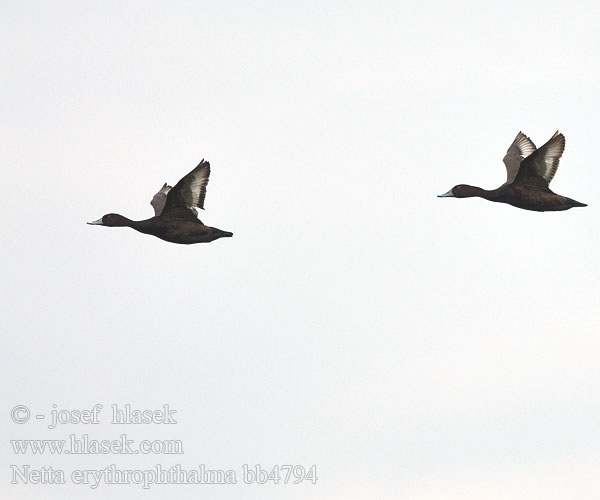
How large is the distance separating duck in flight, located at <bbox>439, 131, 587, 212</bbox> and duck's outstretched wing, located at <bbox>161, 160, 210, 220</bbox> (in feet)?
24.0

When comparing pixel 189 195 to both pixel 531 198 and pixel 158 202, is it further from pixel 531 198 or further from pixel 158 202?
pixel 531 198

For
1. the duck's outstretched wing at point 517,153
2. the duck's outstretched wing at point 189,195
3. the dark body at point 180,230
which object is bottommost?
the dark body at point 180,230

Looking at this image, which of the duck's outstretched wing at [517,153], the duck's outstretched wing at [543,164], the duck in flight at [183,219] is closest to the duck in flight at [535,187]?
the duck's outstretched wing at [543,164]

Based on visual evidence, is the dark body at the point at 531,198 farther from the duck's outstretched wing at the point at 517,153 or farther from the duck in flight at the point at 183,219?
the duck in flight at the point at 183,219

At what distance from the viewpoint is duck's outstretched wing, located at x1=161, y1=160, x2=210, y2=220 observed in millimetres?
38000

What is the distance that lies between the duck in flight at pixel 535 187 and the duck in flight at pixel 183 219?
7.26 m

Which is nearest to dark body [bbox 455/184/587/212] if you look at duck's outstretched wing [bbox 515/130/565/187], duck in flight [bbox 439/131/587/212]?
duck in flight [bbox 439/131/587/212]

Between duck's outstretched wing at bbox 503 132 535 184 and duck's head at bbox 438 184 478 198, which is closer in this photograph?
duck's head at bbox 438 184 478 198

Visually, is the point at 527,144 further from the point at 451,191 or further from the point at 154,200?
the point at 154,200

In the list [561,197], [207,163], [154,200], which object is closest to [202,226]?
[207,163]

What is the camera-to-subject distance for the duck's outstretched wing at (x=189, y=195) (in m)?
38.0

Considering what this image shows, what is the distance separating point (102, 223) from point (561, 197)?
39.0ft

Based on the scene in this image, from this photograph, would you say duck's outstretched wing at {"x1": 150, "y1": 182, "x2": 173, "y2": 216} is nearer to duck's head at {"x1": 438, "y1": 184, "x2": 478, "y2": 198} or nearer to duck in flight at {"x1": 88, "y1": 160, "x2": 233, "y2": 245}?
duck in flight at {"x1": 88, "y1": 160, "x2": 233, "y2": 245}

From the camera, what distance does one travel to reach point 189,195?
38312 millimetres
